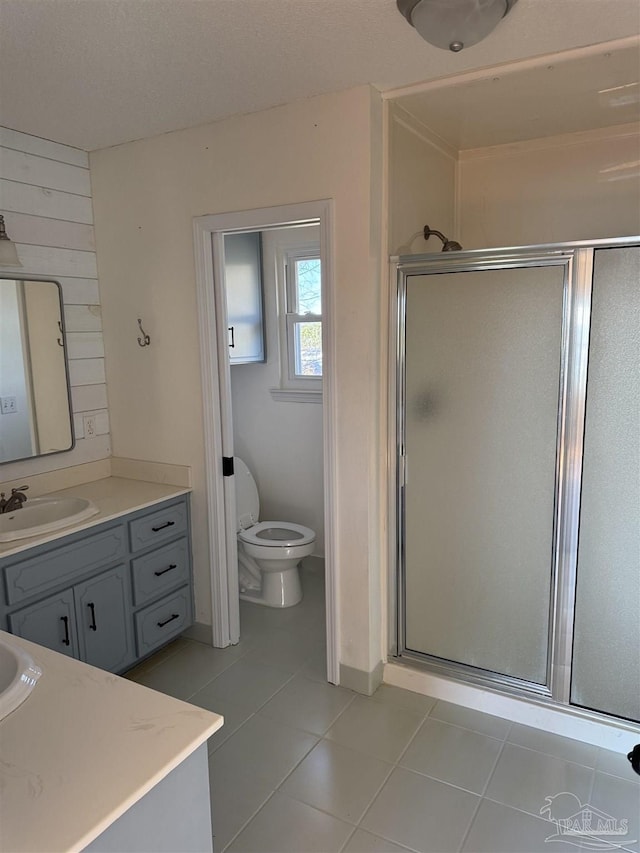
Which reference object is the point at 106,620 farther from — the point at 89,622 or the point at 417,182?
the point at 417,182

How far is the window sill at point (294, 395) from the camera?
3.75m

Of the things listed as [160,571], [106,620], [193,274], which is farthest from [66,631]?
[193,274]

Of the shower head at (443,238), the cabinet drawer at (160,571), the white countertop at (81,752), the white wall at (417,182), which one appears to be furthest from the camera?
the cabinet drawer at (160,571)

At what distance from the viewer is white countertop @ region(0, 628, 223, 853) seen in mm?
911

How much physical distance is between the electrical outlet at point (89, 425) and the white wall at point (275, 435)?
1.07 metres

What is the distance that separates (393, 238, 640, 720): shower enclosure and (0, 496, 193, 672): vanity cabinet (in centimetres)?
107

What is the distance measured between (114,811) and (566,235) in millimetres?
2824

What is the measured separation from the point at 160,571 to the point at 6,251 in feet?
4.96

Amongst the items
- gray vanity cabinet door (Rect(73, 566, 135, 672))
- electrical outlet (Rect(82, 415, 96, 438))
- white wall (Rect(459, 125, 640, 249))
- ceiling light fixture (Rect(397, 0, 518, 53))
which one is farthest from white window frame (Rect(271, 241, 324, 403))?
ceiling light fixture (Rect(397, 0, 518, 53))

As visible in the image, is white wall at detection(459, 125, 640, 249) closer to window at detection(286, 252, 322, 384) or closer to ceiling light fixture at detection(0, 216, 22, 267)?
window at detection(286, 252, 322, 384)

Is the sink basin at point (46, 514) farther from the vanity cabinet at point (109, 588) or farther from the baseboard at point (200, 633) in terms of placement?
the baseboard at point (200, 633)

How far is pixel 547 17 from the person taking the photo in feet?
5.72

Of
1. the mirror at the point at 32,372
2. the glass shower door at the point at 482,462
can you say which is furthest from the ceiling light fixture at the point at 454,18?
the mirror at the point at 32,372

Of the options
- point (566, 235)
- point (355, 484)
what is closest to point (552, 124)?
point (566, 235)
